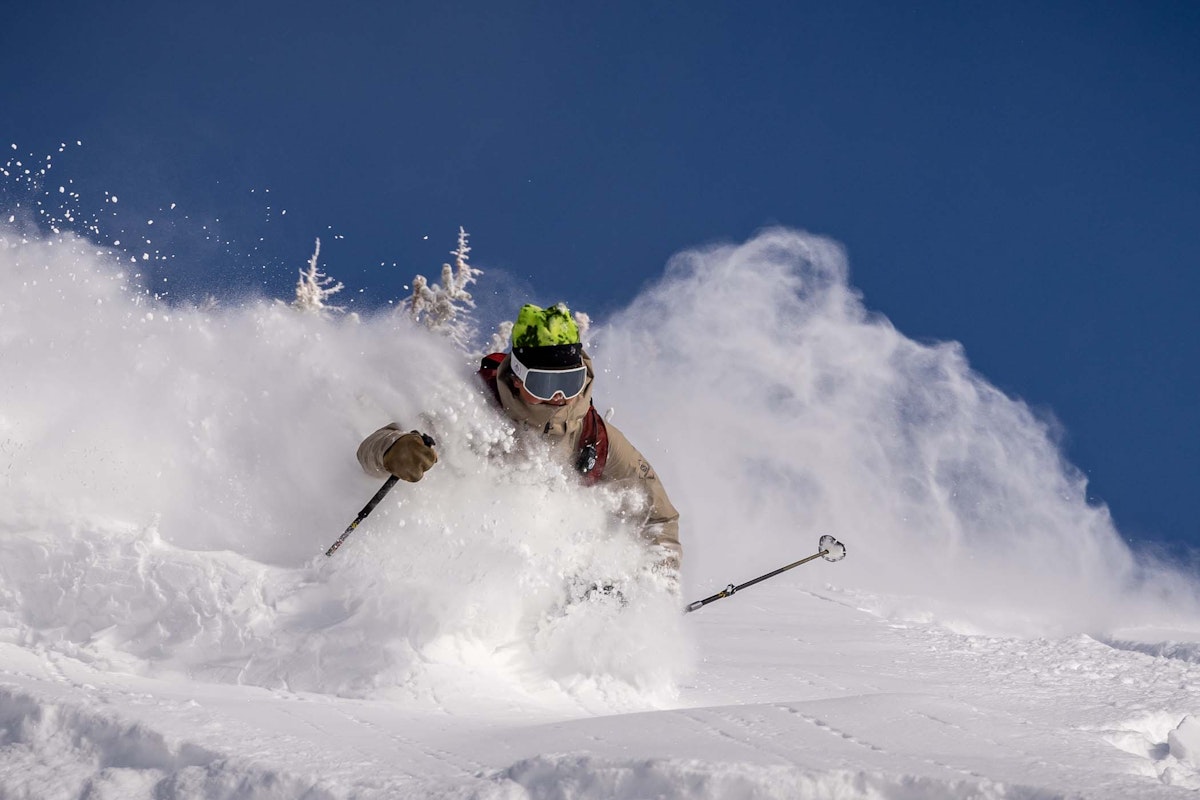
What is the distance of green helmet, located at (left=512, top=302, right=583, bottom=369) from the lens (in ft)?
14.7

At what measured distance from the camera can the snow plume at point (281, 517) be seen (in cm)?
364

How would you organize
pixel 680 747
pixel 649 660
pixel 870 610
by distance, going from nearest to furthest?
pixel 680 747, pixel 649 660, pixel 870 610

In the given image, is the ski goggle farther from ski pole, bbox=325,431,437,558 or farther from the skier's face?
ski pole, bbox=325,431,437,558

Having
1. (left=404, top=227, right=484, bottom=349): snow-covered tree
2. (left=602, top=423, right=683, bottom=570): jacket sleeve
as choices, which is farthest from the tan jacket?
(left=404, top=227, right=484, bottom=349): snow-covered tree

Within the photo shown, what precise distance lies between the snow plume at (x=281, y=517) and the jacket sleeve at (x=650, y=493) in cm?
13

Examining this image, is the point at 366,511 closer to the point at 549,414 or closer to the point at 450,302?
the point at 549,414

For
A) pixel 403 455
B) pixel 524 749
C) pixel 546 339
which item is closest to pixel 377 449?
pixel 403 455

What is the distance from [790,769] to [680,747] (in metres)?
0.34

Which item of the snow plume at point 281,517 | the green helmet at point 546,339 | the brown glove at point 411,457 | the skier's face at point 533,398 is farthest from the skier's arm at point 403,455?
the green helmet at point 546,339

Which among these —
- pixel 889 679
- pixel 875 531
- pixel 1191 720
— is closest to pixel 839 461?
pixel 875 531

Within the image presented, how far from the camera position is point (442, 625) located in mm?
3643

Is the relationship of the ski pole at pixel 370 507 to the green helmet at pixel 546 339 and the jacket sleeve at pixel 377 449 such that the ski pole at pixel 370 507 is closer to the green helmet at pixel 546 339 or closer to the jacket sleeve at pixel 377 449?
the jacket sleeve at pixel 377 449

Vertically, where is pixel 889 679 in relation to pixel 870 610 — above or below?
below

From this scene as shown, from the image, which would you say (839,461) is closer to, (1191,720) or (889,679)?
(889,679)
